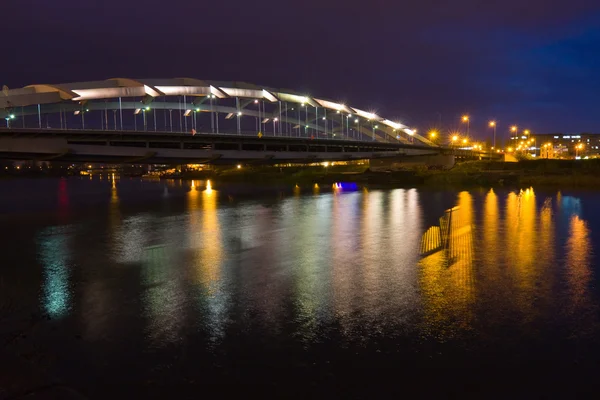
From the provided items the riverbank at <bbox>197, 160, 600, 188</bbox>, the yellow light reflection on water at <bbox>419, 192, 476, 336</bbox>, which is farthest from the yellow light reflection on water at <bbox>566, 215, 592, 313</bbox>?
the riverbank at <bbox>197, 160, 600, 188</bbox>

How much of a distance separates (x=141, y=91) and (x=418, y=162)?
2337 inches

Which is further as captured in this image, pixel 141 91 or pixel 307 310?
pixel 141 91

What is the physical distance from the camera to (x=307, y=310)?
31.5ft

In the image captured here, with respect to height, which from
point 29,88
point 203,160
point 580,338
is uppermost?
point 29,88

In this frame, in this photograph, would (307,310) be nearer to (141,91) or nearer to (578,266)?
(578,266)

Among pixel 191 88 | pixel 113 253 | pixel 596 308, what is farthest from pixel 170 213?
pixel 191 88

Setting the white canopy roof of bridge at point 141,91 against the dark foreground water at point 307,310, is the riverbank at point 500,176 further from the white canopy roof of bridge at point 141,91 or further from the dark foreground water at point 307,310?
the dark foreground water at point 307,310

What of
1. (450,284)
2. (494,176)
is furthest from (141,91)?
(450,284)

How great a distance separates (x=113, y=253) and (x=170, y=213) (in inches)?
619

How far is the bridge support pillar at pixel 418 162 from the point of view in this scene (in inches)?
3649

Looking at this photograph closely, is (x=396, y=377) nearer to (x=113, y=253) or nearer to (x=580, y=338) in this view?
(x=580, y=338)

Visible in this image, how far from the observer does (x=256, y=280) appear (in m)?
12.2

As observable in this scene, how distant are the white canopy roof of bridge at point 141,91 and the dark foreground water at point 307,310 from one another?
32.2 m

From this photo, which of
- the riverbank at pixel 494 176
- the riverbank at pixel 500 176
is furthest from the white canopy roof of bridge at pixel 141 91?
the riverbank at pixel 494 176
